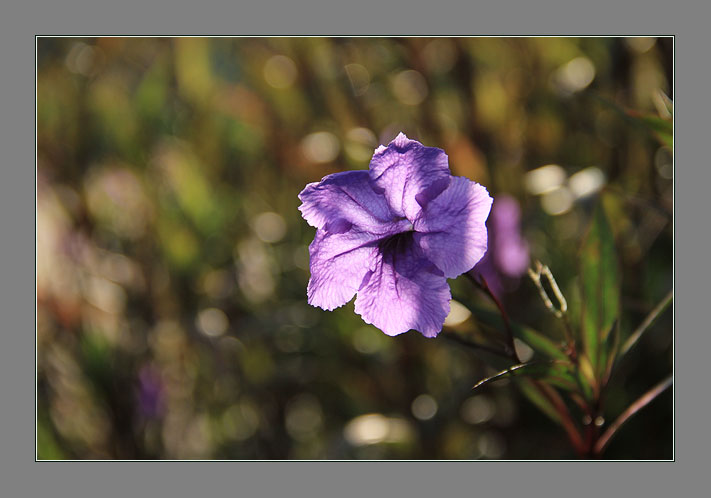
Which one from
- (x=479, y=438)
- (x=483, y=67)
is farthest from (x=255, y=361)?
(x=483, y=67)

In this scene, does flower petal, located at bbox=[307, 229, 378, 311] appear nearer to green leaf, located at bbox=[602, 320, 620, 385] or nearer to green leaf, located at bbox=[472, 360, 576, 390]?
green leaf, located at bbox=[472, 360, 576, 390]

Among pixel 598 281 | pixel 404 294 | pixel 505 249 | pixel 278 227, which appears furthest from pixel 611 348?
pixel 278 227

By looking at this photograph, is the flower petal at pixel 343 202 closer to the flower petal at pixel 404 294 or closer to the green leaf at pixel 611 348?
the flower petal at pixel 404 294

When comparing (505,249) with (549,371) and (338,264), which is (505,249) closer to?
(549,371)

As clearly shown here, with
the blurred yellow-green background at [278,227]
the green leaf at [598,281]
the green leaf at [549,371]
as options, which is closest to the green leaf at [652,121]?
the green leaf at [598,281]

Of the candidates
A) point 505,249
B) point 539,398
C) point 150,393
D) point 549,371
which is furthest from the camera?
point 150,393

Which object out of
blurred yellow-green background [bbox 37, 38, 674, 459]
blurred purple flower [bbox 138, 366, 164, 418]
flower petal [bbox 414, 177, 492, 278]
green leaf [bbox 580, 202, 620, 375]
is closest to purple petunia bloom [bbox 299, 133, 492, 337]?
flower petal [bbox 414, 177, 492, 278]
